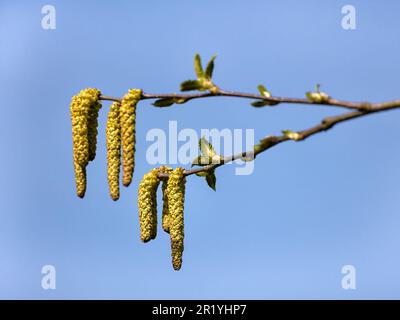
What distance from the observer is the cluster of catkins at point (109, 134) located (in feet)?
7.60

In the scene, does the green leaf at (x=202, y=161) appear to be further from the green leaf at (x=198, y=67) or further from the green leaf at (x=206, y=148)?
the green leaf at (x=198, y=67)

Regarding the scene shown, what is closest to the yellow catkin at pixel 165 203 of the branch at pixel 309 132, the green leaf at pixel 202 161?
the green leaf at pixel 202 161

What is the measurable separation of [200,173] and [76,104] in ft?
1.90

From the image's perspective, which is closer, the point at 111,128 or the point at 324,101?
the point at 324,101

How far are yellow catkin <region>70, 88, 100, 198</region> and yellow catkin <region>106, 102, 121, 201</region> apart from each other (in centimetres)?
7

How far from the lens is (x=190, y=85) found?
227cm

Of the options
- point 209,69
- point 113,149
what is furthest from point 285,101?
point 113,149

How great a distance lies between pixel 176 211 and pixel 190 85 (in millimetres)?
505

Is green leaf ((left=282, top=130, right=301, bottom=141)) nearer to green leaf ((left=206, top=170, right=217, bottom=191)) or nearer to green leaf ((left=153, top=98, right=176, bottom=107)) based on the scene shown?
green leaf ((left=153, top=98, right=176, bottom=107))

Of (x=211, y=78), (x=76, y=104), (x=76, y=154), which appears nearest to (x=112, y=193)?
(x=76, y=154)

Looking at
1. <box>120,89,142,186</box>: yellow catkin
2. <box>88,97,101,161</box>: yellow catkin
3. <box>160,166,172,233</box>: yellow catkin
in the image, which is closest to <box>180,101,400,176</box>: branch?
<box>160,166,172,233</box>: yellow catkin

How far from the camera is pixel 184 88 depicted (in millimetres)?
2271

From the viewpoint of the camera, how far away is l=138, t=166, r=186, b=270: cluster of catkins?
245 cm

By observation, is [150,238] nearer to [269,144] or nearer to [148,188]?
[148,188]
